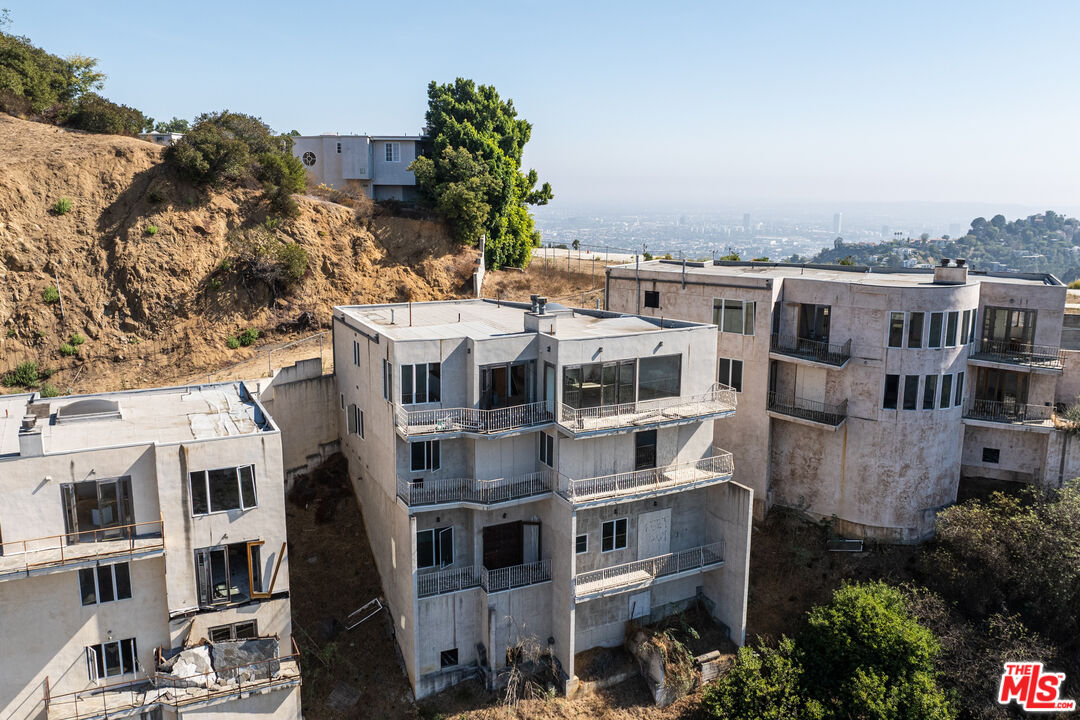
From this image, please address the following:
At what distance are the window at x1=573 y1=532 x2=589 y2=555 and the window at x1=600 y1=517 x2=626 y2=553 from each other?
627 mm

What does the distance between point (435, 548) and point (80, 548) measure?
35.1ft

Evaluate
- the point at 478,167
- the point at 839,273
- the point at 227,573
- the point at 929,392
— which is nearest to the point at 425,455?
the point at 227,573

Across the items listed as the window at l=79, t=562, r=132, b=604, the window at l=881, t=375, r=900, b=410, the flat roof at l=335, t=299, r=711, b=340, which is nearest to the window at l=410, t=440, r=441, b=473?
the flat roof at l=335, t=299, r=711, b=340

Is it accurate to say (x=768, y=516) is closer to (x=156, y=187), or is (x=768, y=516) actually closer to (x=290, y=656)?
(x=290, y=656)

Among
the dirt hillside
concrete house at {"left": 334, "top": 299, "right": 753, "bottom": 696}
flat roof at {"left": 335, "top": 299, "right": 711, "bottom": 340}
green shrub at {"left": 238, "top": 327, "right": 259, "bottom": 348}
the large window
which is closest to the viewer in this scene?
the large window

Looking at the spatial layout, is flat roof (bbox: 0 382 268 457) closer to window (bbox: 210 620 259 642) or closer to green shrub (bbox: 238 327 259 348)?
window (bbox: 210 620 259 642)

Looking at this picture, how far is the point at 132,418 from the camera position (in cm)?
2388

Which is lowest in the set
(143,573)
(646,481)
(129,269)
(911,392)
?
(143,573)

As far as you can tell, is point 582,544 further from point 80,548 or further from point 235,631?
point 80,548

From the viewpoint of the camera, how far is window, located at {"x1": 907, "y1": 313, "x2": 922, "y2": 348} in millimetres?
29781

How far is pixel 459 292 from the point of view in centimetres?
4922

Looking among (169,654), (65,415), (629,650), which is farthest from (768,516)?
(65,415)

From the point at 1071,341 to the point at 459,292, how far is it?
1316 inches

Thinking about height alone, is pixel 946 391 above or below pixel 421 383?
below
